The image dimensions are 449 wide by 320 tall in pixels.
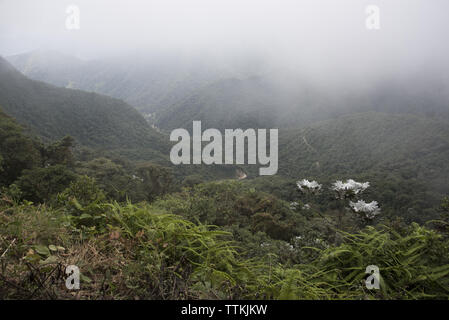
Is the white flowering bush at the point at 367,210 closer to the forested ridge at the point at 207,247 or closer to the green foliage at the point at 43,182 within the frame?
the forested ridge at the point at 207,247

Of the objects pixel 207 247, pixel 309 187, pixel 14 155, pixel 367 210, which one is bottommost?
pixel 207 247

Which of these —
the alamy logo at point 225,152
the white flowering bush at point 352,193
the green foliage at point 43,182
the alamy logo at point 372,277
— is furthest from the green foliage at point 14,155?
the alamy logo at point 225,152

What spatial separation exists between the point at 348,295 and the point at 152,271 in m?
0.83

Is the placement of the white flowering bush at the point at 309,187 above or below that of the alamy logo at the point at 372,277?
above

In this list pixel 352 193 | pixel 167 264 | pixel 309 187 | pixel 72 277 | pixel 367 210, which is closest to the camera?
pixel 72 277

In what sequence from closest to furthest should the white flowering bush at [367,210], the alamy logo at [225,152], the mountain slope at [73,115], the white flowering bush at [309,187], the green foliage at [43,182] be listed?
1. the white flowering bush at [367,210]
2. the white flowering bush at [309,187]
3. the green foliage at [43,182]
4. the alamy logo at [225,152]
5. the mountain slope at [73,115]

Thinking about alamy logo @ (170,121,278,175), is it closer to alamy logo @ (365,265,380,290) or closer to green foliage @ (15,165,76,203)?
green foliage @ (15,165,76,203)

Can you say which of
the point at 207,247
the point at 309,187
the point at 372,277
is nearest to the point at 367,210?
the point at 309,187

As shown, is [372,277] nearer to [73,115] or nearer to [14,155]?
[14,155]

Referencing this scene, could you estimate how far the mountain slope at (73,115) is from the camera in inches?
2351

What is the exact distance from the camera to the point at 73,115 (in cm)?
6919

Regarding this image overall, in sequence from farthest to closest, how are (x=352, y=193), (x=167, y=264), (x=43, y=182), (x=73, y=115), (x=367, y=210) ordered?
(x=73, y=115), (x=43, y=182), (x=352, y=193), (x=367, y=210), (x=167, y=264)

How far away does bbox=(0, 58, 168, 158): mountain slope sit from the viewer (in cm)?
5972

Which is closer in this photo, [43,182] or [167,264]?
[167,264]
